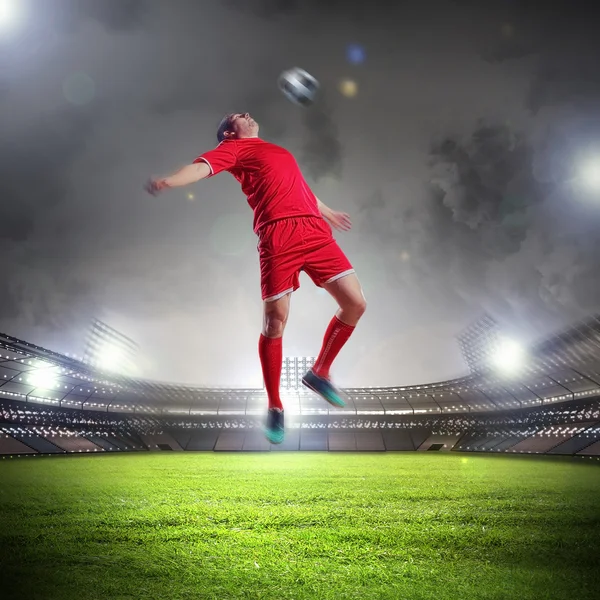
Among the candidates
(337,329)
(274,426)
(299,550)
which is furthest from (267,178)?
(299,550)

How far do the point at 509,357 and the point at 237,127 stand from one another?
29.3 m

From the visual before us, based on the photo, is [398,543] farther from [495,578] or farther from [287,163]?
[287,163]

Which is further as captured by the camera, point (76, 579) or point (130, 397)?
point (130, 397)

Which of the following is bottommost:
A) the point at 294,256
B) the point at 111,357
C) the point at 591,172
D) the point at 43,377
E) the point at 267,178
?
the point at 294,256

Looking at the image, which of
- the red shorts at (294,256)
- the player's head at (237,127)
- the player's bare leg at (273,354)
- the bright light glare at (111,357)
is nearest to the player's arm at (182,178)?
the red shorts at (294,256)

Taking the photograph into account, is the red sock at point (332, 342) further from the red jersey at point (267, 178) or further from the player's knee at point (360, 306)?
the red jersey at point (267, 178)

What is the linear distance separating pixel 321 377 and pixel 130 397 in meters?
34.8

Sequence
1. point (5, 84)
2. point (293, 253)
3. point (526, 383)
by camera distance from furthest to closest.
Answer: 1. point (526, 383)
2. point (5, 84)
3. point (293, 253)

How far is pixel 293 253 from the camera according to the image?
3.03m

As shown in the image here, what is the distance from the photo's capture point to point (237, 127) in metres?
3.46

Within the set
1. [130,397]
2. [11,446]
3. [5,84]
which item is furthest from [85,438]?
[5,84]

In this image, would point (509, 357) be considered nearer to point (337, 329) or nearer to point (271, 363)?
point (337, 329)

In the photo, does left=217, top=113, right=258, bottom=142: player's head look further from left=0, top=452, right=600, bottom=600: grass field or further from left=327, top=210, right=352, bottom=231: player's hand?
left=0, top=452, right=600, bottom=600: grass field

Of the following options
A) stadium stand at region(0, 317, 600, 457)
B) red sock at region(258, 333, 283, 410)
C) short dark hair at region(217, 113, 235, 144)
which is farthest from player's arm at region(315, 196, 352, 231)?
stadium stand at region(0, 317, 600, 457)
